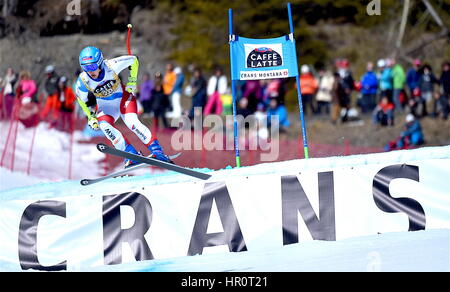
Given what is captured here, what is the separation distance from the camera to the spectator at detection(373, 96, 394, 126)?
19.6m

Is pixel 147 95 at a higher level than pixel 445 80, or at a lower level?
lower

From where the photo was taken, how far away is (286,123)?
62.7 feet

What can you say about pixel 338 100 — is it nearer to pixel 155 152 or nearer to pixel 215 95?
pixel 215 95

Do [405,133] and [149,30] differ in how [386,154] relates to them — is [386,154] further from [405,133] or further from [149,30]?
[149,30]

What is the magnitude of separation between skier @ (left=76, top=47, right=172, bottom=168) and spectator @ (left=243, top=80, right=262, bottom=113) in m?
7.83

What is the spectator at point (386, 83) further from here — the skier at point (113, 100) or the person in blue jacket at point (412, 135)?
the skier at point (113, 100)

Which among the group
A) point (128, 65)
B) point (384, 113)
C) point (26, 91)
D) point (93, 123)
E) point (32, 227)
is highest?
point (26, 91)

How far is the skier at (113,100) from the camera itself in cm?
1066

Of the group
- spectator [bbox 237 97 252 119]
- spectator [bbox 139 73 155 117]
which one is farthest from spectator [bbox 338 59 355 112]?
spectator [bbox 139 73 155 117]

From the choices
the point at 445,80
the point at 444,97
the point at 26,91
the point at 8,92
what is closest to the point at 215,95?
the point at 26,91

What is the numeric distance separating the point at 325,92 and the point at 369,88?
45.9 inches

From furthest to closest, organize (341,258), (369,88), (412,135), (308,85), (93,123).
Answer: (308,85)
(369,88)
(412,135)
(93,123)
(341,258)

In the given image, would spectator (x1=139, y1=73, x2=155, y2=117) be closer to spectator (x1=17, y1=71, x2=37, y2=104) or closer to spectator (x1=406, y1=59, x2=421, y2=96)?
spectator (x1=17, y1=71, x2=37, y2=104)

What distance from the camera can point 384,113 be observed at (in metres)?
19.9
